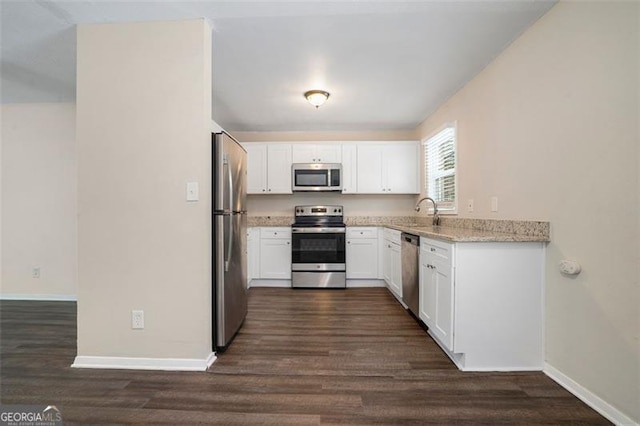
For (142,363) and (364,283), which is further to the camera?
(364,283)

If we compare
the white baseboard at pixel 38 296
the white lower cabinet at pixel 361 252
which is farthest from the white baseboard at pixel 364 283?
the white baseboard at pixel 38 296

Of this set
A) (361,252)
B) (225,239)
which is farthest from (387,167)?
(225,239)

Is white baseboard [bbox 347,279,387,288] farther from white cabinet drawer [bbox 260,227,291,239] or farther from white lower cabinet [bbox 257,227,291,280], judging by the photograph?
white cabinet drawer [bbox 260,227,291,239]

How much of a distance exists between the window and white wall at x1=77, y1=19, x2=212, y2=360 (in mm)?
2700

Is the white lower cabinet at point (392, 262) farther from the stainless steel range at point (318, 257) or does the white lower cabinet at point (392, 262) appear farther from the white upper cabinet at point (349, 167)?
the white upper cabinet at point (349, 167)

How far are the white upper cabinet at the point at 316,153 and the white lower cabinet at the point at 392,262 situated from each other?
1.37m

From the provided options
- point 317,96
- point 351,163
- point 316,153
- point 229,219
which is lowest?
point 229,219

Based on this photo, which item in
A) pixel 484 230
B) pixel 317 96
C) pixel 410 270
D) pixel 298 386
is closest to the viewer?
pixel 298 386

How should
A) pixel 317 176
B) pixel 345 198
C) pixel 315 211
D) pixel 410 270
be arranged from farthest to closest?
1. pixel 345 198
2. pixel 315 211
3. pixel 317 176
4. pixel 410 270

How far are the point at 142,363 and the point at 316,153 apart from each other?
331 centimetres

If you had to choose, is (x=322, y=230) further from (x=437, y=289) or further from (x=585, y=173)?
(x=585, y=173)

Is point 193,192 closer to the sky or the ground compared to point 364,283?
closer to the sky

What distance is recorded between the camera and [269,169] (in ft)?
14.4

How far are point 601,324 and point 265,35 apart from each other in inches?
111
